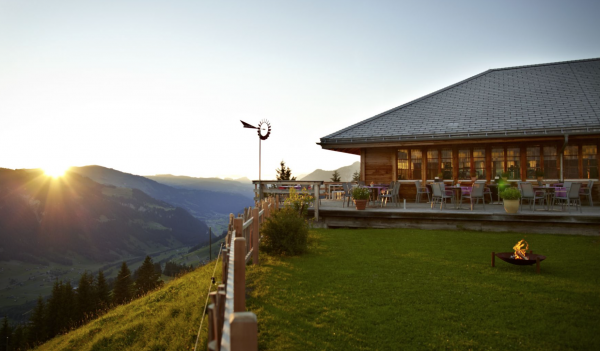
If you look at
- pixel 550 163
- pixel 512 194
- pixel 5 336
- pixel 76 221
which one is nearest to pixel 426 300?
pixel 512 194

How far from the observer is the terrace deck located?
31.2 ft

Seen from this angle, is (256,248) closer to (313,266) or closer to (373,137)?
(313,266)

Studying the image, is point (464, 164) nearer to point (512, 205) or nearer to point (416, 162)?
point (416, 162)

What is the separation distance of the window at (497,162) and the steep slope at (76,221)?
14176 centimetres

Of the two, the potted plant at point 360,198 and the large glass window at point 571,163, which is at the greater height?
the large glass window at point 571,163

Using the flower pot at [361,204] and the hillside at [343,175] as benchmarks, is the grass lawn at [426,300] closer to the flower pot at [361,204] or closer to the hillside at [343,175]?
the flower pot at [361,204]

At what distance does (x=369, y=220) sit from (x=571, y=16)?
16.0 metres

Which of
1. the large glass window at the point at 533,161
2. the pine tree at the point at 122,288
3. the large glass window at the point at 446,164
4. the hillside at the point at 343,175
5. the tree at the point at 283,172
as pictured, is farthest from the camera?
the pine tree at the point at 122,288

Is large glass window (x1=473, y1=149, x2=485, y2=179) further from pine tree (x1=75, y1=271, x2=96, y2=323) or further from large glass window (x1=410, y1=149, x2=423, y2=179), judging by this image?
pine tree (x1=75, y1=271, x2=96, y2=323)

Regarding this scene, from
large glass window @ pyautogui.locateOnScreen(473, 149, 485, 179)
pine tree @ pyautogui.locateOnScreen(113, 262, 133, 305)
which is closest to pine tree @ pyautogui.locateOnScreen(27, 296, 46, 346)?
pine tree @ pyautogui.locateOnScreen(113, 262, 133, 305)

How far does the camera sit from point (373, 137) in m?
14.5

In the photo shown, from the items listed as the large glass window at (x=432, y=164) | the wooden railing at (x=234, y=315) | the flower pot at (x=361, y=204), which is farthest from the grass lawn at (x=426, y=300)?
the large glass window at (x=432, y=164)

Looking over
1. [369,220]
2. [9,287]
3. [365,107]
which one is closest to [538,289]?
[369,220]

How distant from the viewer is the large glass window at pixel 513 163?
1384 cm
